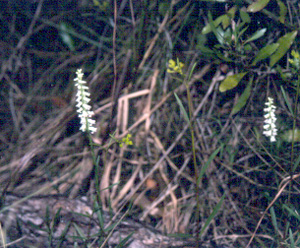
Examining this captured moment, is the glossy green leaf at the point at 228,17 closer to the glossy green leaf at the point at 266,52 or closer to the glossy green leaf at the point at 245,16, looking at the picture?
the glossy green leaf at the point at 245,16

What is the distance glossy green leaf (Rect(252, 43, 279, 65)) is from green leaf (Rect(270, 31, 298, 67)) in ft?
0.14

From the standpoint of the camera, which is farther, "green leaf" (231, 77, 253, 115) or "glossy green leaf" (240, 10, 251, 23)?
"green leaf" (231, 77, 253, 115)

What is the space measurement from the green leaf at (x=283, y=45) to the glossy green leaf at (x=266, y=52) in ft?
0.14

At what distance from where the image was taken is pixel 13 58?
1.98m

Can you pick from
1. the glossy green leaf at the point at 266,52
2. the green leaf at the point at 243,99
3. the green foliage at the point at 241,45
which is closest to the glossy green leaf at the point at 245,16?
the green foliage at the point at 241,45

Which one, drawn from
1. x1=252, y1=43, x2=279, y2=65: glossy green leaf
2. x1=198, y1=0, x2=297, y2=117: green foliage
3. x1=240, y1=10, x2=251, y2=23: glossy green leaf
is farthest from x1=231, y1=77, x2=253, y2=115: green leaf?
x1=240, y1=10, x2=251, y2=23: glossy green leaf

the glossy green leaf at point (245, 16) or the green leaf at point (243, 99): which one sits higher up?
the glossy green leaf at point (245, 16)

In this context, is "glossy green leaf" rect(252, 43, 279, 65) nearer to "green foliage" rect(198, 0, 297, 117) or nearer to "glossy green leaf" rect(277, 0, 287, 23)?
"green foliage" rect(198, 0, 297, 117)

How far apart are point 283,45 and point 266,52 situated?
88 mm

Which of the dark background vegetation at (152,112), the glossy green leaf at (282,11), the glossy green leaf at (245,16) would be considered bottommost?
the dark background vegetation at (152,112)

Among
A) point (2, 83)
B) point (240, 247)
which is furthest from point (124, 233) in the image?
point (2, 83)

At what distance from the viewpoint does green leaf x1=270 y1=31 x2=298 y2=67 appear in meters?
1.40

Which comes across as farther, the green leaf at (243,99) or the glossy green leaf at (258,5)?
the green leaf at (243,99)

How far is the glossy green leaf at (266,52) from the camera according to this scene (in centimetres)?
140
